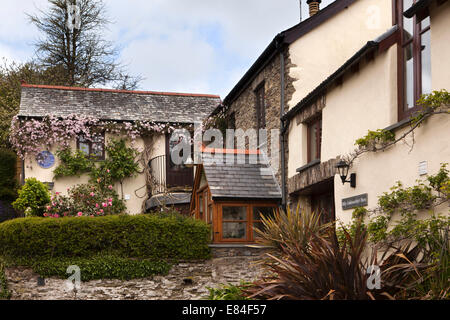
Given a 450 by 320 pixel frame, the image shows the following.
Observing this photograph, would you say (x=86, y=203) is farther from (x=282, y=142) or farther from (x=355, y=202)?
(x=355, y=202)

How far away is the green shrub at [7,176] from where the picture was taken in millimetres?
20000

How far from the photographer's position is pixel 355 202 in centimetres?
973

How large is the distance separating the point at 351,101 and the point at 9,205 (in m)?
14.3

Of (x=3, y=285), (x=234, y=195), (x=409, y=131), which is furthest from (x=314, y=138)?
(x=3, y=285)

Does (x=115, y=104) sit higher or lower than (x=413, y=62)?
higher

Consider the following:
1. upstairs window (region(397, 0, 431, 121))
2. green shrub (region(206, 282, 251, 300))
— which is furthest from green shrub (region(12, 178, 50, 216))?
upstairs window (region(397, 0, 431, 121))

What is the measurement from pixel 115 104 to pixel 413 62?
44.2ft

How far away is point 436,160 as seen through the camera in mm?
7465

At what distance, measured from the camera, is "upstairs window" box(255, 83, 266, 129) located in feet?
51.5

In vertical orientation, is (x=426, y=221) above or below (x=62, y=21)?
below

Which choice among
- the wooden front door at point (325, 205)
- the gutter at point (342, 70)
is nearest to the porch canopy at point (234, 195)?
the wooden front door at point (325, 205)

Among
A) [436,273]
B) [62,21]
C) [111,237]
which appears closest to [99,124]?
[111,237]

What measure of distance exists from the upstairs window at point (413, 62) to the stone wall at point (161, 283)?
486 cm
